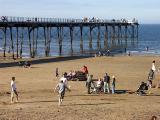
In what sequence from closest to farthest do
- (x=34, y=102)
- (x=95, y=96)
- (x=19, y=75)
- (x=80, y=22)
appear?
(x=34, y=102), (x=95, y=96), (x=19, y=75), (x=80, y=22)

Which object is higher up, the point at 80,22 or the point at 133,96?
the point at 80,22

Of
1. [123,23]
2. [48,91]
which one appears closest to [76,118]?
[48,91]

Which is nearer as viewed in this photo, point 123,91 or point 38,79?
point 123,91

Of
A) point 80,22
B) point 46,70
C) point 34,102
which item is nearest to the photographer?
point 34,102

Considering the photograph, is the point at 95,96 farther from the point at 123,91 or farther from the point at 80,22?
the point at 80,22

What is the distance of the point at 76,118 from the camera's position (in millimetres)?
18031

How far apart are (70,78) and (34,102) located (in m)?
9.10

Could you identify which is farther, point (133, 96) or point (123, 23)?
point (123, 23)

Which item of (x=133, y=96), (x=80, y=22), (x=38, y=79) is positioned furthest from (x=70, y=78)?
(x=80, y=22)

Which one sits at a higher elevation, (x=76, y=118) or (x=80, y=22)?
(x=80, y=22)

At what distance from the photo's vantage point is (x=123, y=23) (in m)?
94.1

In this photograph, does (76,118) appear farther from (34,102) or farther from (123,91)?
(123,91)

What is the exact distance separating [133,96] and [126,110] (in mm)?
4132

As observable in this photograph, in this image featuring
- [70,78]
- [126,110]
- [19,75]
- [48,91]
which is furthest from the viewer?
[19,75]
